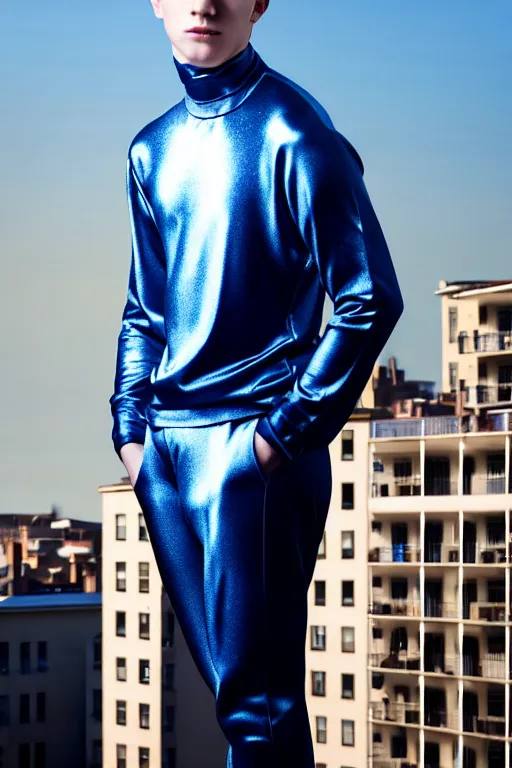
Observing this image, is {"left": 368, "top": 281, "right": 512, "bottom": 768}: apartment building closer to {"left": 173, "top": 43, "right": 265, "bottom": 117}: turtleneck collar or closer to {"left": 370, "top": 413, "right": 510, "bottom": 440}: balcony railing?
{"left": 370, "top": 413, "right": 510, "bottom": 440}: balcony railing

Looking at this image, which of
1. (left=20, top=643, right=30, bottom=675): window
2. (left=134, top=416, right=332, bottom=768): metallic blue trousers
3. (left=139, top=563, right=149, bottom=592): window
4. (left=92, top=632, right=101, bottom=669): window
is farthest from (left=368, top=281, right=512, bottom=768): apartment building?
(left=134, top=416, right=332, bottom=768): metallic blue trousers

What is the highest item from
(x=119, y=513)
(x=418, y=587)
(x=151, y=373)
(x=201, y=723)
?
(x=151, y=373)

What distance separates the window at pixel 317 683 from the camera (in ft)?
16.9

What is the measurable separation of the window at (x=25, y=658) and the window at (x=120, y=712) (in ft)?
1.28

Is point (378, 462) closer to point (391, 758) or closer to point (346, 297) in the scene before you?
point (391, 758)

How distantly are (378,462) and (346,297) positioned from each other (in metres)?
3.91

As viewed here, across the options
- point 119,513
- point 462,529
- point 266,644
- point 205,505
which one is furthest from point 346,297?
point 462,529

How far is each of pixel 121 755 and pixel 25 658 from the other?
0.54 m

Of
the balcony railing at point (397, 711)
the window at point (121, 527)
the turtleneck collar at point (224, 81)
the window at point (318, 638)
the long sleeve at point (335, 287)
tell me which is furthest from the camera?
the window at point (318, 638)

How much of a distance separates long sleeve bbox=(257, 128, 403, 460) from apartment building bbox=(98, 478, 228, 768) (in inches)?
125

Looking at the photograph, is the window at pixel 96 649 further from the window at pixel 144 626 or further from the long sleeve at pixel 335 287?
the long sleeve at pixel 335 287

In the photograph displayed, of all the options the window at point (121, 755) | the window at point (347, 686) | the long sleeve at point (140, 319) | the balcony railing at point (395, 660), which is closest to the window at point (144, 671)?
the window at point (121, 755)

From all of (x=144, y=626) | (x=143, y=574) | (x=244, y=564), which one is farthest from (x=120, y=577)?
(x=244, y=564)

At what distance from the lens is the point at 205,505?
4.53ft
